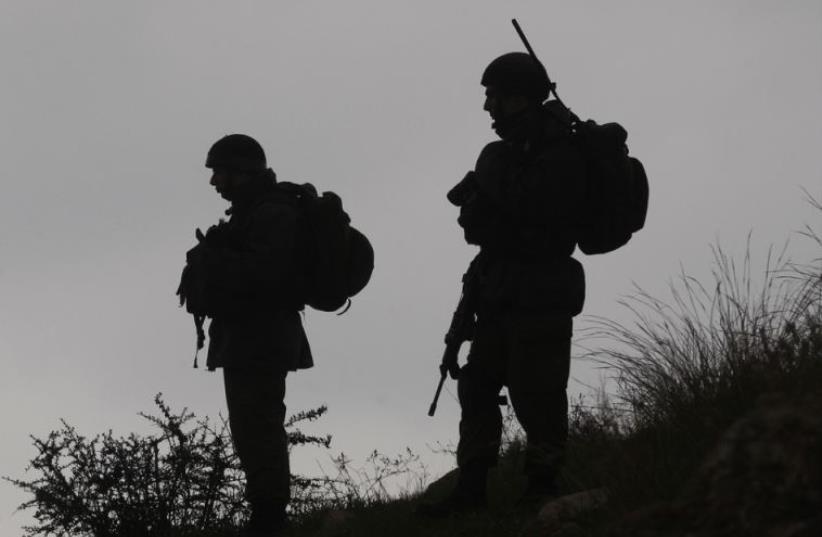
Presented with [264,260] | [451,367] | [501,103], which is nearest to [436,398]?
[451,367]

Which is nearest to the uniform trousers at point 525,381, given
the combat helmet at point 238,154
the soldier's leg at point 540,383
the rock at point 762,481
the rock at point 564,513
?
the soldier's leg at point 540,383

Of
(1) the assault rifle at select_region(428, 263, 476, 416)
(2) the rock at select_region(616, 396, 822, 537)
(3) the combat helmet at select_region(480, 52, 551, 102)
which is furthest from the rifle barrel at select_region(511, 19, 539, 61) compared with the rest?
(2) the rock at select_region(616, 396, 822, 537)

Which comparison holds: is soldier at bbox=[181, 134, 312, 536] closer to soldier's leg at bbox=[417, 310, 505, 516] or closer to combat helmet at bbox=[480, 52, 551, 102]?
soldier's leg at bbox=[417, 310, 505, 516]

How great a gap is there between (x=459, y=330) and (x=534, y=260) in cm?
56

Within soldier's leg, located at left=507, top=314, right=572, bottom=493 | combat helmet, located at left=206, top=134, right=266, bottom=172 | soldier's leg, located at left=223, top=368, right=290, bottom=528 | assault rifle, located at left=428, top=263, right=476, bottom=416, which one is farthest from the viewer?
combat helmet, located at left=206, top=134, right=266, bottom=172

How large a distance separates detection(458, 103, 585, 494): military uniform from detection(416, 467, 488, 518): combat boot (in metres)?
0.28

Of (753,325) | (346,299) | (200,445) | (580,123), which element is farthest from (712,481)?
(200,445)

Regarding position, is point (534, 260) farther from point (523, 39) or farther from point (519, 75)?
point (523, 39)

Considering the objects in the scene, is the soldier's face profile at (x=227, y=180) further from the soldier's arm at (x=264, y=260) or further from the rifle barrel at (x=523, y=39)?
the rifle barrel at (x=523, y=39)

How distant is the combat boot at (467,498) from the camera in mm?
6656

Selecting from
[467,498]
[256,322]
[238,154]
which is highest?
[238,154]

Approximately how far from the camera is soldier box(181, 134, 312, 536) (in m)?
7.13

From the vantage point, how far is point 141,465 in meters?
8.09

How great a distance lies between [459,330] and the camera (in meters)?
6.77
